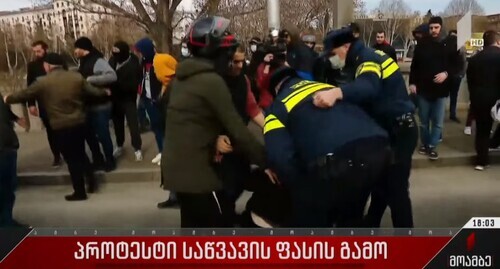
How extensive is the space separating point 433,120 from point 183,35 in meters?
0.90

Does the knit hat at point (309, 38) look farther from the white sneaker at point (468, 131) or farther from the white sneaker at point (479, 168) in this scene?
the white sneaker at point (479, 168)

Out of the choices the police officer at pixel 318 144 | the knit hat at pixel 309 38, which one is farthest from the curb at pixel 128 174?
the knit hat at pixel 309 38

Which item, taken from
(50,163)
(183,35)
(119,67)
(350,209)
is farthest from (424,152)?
(50,163)

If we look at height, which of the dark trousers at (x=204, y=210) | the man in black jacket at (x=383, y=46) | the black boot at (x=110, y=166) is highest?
the man in black jacket at (x=383, y=46)

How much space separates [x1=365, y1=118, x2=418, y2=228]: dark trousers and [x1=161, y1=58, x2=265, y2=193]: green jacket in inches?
16.7

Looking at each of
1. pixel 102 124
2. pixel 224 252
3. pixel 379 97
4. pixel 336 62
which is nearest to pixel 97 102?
pixel 102 124

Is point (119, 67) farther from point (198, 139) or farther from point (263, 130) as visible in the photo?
point (263, 130)

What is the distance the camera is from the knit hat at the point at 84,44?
149cm

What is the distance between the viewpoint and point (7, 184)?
1.60 metres

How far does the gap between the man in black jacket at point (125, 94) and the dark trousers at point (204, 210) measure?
0.23m

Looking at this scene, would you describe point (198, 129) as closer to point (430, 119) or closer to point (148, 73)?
point (148, 73)

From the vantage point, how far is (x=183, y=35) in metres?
1.47

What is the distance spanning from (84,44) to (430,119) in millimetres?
1196

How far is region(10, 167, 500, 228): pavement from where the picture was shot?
1.59 metres
